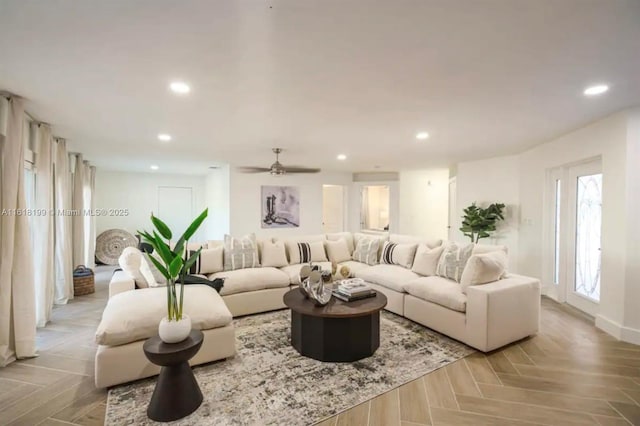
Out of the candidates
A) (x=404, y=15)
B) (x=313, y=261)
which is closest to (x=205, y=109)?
(x=404, y=15)

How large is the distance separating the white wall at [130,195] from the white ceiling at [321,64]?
4634 mm

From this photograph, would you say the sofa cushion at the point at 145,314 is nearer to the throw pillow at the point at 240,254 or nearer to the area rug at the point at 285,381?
the area rug at the point at 285,381

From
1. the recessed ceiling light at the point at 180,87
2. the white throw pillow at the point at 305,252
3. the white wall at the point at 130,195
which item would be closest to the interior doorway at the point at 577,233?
the white throw pillow at the point at 305,252

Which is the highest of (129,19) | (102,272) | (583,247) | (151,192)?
(129,19)

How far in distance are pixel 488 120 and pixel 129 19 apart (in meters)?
3.46

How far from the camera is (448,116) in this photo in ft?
10.8

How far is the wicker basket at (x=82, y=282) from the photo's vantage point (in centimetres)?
477

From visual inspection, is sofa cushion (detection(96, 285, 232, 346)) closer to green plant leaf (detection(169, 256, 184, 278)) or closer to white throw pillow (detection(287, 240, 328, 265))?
green plant leaf (detection(169, 256, 184, 278))

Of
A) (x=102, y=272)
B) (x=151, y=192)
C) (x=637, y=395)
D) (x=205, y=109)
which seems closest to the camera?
(x=637, y=395)

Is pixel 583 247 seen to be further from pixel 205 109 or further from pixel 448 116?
pixel 205 109

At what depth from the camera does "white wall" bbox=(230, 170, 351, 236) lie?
7020 millimetres

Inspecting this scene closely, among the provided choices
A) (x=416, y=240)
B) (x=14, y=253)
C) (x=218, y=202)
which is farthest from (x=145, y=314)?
(x=218, y=202)

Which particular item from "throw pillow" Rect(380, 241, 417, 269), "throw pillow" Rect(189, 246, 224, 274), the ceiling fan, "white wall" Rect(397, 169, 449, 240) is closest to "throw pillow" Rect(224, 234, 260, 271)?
"throw pillow" Rect(189, 246, 224, 274)

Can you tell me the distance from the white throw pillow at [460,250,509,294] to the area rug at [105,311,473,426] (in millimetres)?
677
